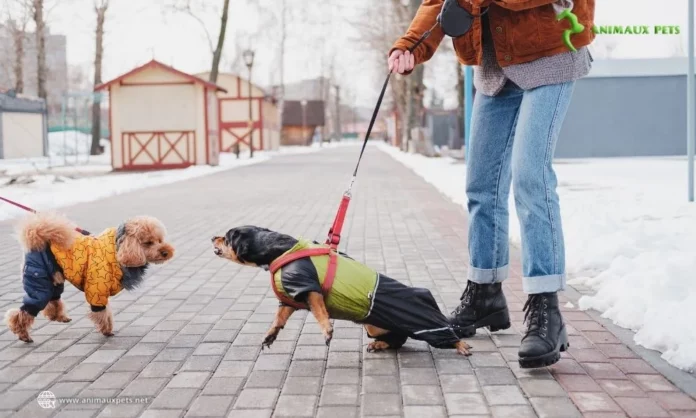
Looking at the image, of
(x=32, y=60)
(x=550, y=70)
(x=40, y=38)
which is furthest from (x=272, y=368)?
(x=32, y=60)

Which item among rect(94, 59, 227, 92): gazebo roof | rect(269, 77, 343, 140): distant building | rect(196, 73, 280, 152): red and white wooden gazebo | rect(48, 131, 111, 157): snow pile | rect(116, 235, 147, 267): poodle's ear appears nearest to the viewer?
rect(116, 235, 147, 267): poodle's ear

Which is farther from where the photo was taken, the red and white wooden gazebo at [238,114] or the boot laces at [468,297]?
the red and white wooden gazebo at [238,114]

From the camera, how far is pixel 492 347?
3.91 metres

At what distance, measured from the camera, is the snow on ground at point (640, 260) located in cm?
379

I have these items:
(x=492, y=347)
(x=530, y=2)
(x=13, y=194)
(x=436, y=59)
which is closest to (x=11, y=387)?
(x=492, y=347)

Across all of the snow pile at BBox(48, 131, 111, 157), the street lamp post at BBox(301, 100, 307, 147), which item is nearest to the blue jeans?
the snow pile at BBox(48, 131, 111, 157)

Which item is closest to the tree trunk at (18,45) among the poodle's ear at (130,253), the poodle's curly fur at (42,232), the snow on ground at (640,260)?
the snow on ground at (640,260)

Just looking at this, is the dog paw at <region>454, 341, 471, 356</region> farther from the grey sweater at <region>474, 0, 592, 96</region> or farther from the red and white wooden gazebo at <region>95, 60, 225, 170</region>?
the red and white wooden gazebo at <region>95, 60, 225, 170</region>

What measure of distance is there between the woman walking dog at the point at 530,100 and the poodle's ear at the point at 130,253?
5.24 feet

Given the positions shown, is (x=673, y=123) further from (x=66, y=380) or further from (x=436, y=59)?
(x=66, y=380)

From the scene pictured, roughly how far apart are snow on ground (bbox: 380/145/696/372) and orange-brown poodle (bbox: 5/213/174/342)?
2478 mm

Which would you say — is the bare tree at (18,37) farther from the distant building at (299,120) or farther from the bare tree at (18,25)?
the distant building at (299,120)

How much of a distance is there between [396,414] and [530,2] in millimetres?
1827

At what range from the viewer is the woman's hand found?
381 cm
